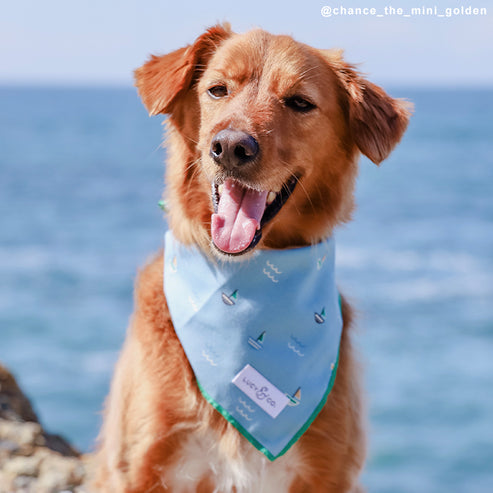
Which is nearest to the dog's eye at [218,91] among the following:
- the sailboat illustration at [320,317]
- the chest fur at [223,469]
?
the sailboat illustration at [320,317]

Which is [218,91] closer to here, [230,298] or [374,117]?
[374,117]

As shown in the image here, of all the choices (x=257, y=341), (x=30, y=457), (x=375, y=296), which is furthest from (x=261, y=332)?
(x=375, y=296)

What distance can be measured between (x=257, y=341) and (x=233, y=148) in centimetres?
108

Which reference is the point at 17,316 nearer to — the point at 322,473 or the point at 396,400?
the point at 396,400

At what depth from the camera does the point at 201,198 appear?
359 centimetres

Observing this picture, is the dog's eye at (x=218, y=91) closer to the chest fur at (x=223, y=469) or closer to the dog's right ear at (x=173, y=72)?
the dog's right ear at (x=173, y=72)

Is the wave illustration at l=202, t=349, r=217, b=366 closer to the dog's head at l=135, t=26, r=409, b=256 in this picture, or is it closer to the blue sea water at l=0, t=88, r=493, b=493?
the dog's head at l=135, t=26, r=409, b=256

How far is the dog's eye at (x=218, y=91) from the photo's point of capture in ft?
11.7

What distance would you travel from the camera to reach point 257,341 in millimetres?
3738

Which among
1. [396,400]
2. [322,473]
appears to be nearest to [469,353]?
[396,400]

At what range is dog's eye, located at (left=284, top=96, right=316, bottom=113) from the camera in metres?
3.51

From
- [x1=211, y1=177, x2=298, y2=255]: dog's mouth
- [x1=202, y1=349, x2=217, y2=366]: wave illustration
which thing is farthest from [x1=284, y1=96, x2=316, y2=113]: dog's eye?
[x1=202, y1=349, x2=217, y2=366]: wave illustration

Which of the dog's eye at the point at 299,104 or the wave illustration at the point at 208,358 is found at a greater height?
the dog's eye at the point at 299,104

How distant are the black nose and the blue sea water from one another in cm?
67
